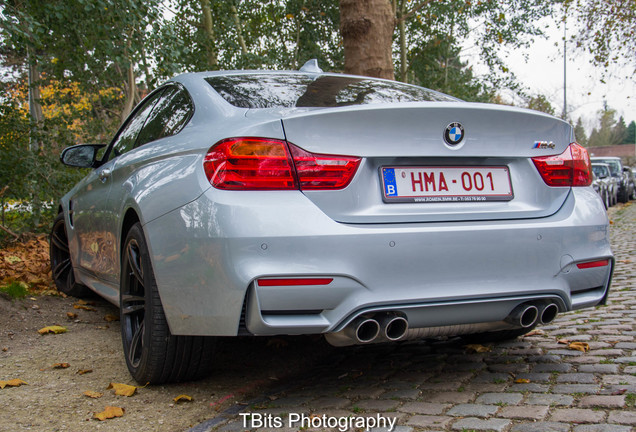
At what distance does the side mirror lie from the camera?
4.62 m

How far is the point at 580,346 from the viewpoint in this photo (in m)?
3.82

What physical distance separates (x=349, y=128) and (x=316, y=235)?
0.46 meters

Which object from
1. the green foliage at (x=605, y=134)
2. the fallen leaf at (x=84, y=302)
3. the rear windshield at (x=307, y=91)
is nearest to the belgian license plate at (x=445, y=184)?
the rear windshield at (x=307, y=91)

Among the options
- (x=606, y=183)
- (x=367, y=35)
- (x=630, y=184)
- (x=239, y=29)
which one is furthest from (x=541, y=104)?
(x=367, y=35)

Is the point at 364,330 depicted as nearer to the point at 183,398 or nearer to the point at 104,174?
the point at 183,398

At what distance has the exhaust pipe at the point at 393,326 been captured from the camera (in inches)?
105

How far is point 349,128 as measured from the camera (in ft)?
8.72

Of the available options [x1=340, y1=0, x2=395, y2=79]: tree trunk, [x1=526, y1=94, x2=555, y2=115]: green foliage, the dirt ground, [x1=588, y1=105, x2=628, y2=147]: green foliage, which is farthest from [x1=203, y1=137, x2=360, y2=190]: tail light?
[x1=588, y1=105, x2=628, y2=147]: green foliage

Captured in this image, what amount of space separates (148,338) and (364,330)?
107cm

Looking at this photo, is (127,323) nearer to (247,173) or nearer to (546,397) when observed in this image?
(247,173)

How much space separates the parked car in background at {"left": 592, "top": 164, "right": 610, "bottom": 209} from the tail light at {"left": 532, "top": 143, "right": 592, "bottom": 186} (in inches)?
755

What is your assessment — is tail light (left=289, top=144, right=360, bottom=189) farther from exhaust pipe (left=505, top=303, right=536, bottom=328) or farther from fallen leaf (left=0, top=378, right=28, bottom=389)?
fallen leaf (left=0, top=378, right=28, bottom=389)

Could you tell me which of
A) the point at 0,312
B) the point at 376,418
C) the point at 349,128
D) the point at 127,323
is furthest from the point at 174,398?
the point at 0,312

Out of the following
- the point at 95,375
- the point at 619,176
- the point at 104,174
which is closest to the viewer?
the point at 95,375
